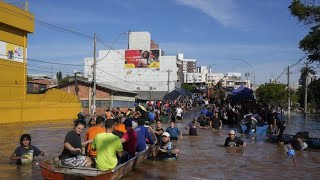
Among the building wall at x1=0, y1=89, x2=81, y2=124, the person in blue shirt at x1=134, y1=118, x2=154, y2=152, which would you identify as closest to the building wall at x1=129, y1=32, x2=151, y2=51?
the building wall at x1=0, y1=89, x2=81, y2=124

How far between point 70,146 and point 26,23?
1360 inches

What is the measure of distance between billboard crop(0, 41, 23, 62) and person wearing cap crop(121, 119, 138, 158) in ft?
99.6

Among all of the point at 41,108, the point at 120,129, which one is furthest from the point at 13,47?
the point at 120,129

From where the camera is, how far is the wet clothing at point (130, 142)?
39.1 feet

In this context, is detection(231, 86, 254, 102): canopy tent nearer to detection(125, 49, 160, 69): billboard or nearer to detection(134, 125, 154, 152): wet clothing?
detection(134, 125, 154, 152): wet clothing

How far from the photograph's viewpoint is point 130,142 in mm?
12148

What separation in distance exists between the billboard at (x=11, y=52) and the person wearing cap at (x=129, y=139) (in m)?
30.3

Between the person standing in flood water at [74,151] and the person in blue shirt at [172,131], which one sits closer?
the person standing in flood water at [74,151]

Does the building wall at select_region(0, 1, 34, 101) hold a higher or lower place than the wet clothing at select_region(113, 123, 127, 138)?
higher

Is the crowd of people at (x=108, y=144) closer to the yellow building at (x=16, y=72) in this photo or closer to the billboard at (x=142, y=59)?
the yellow building at (x=16, y=72)

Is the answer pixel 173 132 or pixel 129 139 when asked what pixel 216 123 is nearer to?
pixel 173 132

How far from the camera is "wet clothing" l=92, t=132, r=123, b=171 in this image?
31.5ft

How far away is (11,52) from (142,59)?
2370 inches

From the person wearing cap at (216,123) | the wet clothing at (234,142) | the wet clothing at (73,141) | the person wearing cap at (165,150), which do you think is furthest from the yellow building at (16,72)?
the wet clothing at (73,141)
